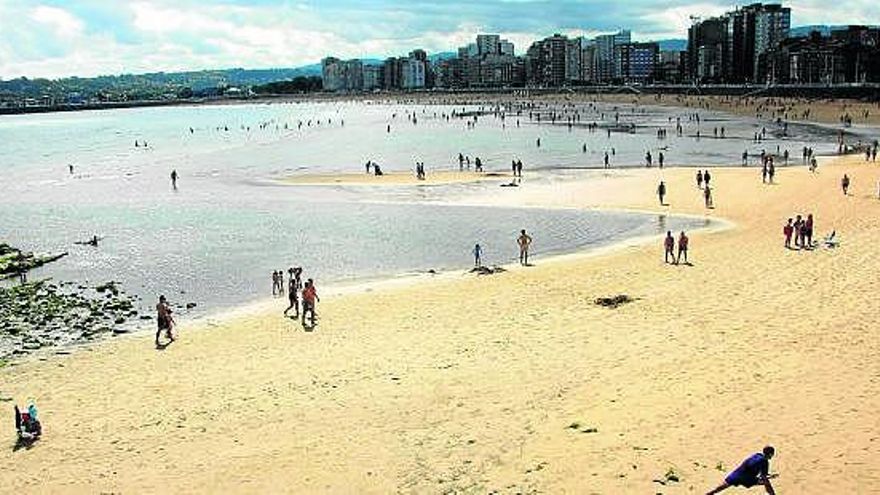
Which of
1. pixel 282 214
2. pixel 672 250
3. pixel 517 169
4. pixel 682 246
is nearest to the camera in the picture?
pixel 682 246

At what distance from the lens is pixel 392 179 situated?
53.8 metres

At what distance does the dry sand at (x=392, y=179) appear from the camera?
169 ft

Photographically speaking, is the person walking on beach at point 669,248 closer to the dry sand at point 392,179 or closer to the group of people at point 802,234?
the group of people at point 802,234

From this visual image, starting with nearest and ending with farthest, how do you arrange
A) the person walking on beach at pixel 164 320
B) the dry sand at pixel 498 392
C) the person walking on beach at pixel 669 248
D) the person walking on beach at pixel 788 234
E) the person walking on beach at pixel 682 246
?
the dry sand at pixel 498 392, the person walking on beach at pixel 164 320, the person walking on beach at pixel 682 246, the person walking on beach at pixel 669 248, the person walking on beach at pixel 788 234

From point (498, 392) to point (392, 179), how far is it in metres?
40.0

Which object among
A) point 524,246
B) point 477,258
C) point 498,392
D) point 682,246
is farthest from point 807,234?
point 498,392

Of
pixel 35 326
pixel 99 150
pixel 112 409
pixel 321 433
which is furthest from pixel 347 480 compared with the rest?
pixel 99 150

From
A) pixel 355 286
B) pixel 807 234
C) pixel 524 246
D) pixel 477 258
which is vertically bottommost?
pixel 355 286

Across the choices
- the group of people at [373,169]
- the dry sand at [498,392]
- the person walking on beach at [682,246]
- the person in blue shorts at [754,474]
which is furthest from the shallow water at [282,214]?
the person in blue shorts at [754,474]

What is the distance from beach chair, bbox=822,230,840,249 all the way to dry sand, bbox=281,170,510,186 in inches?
1051

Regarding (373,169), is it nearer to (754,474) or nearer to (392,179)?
(392,179)

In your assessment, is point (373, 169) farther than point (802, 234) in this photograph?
Yes

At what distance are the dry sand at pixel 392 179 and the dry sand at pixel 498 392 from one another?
28.1 metres

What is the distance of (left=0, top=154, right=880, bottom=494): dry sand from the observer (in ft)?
37.9
